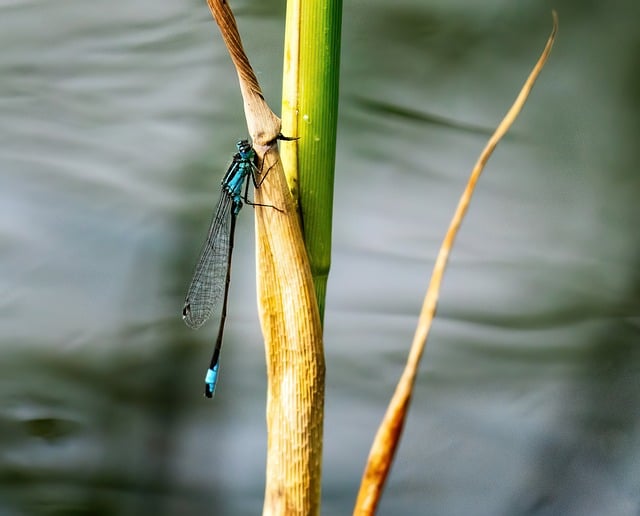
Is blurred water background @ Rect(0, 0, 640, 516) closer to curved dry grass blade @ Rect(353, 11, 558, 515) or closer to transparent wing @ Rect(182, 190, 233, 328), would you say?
transparent wing @ Rect(182, 190, 233, 328)

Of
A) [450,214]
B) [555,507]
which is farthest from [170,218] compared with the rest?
[555,507]

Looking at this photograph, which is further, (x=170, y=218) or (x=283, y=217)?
(x=170, y=218)

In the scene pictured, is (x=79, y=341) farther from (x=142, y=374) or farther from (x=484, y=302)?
(x=484, y=302)

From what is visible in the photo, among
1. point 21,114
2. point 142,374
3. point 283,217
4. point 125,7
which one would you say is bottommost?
point 283,217

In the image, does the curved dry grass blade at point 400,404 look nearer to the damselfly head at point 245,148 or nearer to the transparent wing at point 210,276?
the damselfly head at point 245,148

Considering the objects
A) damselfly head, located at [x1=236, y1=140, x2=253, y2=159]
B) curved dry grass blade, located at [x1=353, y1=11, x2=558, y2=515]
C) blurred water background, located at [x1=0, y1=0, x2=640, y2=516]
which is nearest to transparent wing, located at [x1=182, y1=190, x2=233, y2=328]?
blurred water background, located at [x1=0, y1=0, x2=640, y2=516]

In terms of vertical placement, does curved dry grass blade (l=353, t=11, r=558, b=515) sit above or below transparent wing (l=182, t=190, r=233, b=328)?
below
